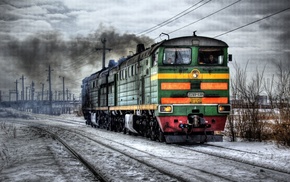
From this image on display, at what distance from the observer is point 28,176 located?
8086 millimetres

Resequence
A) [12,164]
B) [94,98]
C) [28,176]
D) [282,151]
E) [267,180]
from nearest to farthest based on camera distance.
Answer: [267,180]
[28,176]
[12,164]
[282,151]
[94,98]

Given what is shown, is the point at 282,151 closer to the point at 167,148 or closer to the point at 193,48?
the point at 167,148

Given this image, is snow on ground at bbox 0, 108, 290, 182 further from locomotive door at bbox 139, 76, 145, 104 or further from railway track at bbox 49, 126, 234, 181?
locomotive door at bbox 139, 76, 145, 104

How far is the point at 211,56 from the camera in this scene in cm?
1469

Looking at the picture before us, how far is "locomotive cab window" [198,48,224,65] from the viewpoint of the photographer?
574 inches

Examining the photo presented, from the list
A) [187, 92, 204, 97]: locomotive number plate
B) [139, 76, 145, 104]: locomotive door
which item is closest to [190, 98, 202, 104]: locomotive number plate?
[187, 92, 204, 97]: locomotive number plate

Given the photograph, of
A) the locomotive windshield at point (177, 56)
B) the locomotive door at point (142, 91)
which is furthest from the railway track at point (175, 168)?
the locomotive door at point (142, 91)

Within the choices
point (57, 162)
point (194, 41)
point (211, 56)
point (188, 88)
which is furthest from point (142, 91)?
point (57, 162)

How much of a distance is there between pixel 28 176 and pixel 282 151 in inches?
273

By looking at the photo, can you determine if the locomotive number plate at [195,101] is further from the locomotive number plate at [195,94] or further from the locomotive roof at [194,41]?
the locomotive roof at [194,41]

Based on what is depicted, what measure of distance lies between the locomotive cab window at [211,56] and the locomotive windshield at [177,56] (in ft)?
1.42

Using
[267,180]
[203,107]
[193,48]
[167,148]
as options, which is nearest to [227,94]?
[203,107]

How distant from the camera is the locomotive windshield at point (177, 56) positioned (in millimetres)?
14289

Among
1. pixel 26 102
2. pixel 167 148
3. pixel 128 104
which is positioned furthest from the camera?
pixel 26 102
